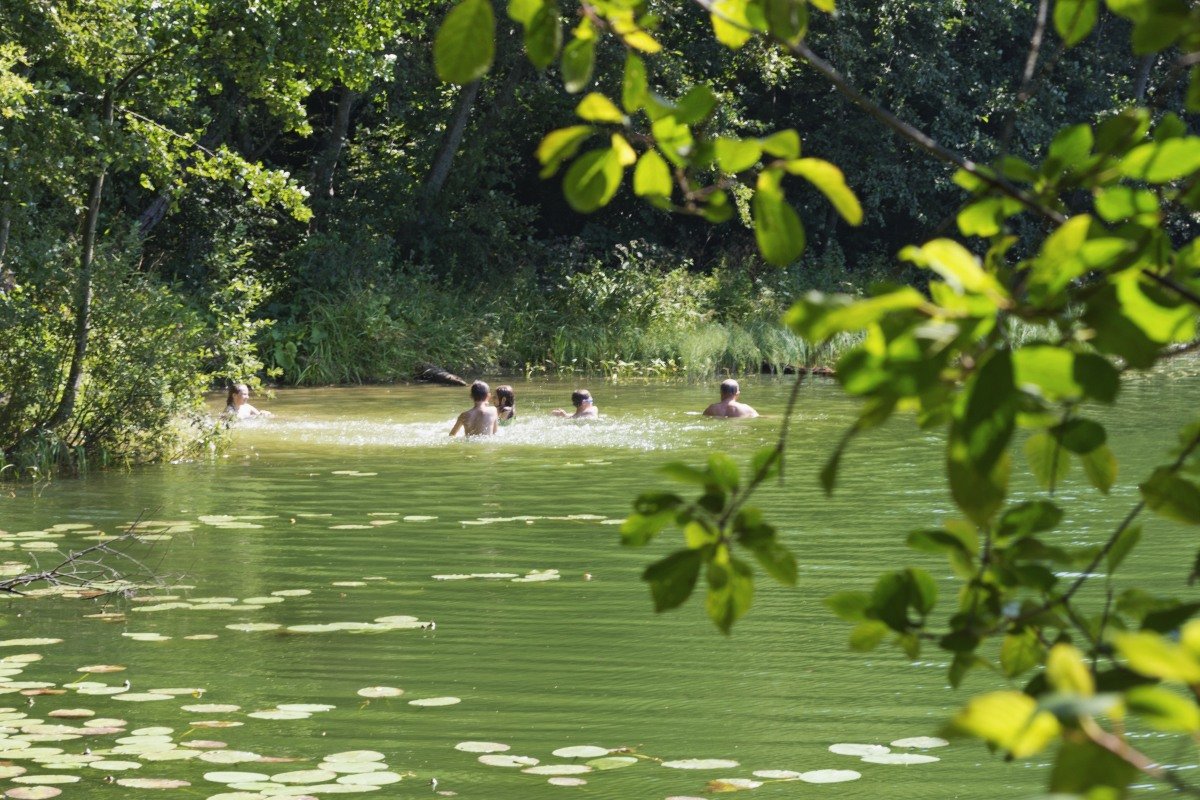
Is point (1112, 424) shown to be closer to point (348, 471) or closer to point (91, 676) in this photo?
point (348, 471)

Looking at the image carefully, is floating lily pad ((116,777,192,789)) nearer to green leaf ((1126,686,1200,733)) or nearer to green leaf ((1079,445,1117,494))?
green leaf ((1079,445,1117,494))

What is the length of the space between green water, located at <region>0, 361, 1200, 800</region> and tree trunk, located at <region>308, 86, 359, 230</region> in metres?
14.8

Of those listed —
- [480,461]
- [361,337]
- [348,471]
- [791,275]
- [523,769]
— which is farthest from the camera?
[791,275]

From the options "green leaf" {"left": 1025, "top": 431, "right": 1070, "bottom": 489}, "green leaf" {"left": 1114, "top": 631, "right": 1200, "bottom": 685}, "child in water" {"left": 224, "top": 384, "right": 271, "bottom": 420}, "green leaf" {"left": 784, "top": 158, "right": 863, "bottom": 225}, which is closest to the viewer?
"green leaf" {"left": 1114, "top": 631, "right": 1200, "bottom": 685}

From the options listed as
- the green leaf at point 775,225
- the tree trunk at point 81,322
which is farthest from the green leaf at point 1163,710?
the tree trunk at point 81,322

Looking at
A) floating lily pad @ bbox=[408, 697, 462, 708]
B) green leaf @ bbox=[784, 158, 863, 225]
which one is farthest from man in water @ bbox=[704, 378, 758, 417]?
green leaf @ bbox=[784, 158, 863, 225]

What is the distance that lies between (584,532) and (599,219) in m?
24.5

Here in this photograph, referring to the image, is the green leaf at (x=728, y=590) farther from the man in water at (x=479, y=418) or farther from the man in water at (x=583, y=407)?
the man in water at (x=583, y=407)

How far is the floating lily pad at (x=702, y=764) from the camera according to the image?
5555mm

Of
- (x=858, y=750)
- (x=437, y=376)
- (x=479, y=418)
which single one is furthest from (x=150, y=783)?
(x=437, y=376)

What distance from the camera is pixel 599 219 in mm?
35031

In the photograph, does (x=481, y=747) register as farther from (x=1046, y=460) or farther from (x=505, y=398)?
(x=505, y=398)

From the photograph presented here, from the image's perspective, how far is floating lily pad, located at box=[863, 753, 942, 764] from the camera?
5.58 metres

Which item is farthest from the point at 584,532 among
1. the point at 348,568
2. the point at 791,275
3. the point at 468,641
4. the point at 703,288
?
the point at 791,275
